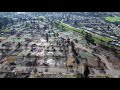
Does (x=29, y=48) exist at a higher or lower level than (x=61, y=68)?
higher

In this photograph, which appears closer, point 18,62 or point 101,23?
point 18,62

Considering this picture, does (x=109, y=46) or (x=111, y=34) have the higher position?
(x=111, y=34)
